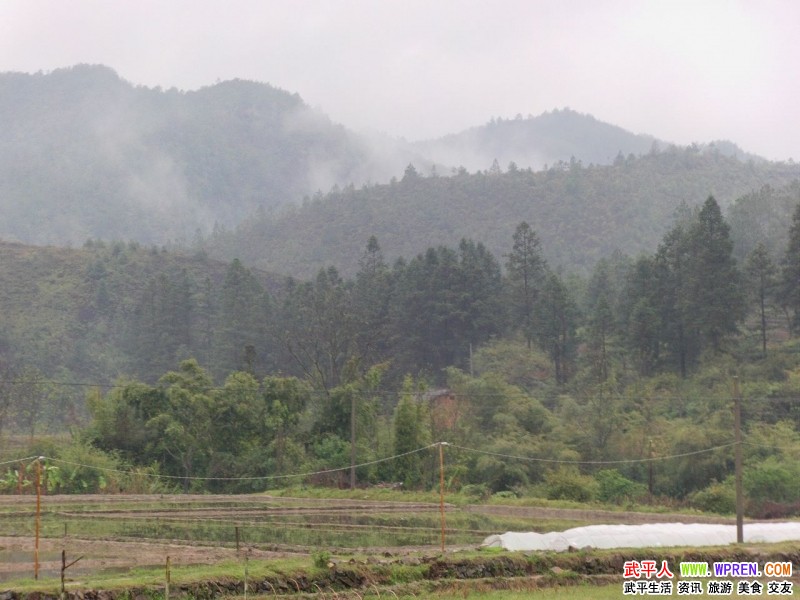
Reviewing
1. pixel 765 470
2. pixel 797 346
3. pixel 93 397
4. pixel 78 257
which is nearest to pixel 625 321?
pixel 797 346

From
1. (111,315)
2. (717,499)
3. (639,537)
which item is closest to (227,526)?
(639,537)

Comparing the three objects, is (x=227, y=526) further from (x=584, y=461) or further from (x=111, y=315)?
(x=111, y=315)

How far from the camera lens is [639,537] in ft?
87.3

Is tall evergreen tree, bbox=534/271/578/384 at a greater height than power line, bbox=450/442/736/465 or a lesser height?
greater

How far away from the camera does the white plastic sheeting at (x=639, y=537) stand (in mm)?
24844

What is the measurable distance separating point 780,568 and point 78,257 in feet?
283

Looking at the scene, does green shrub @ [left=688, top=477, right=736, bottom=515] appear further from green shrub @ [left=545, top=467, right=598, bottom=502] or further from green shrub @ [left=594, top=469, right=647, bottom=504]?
green shrub @ [left=545, top=467, right=598, bottom=502]

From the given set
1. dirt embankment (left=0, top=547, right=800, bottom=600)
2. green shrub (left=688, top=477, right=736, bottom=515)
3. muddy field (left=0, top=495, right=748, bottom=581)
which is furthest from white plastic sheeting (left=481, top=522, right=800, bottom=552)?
green shrub (left=688, top=477, right=736, bottom=515)

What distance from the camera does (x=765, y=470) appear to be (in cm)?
3938

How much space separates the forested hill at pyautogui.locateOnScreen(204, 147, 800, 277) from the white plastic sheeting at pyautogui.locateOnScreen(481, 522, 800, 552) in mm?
81682

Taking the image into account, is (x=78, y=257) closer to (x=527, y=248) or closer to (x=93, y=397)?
(x=527, y=248)

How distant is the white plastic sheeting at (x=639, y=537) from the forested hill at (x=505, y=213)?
8168 centimetres

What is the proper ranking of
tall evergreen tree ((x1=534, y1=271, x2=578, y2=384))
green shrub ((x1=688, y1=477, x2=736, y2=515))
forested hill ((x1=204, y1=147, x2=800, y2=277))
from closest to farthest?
1. green shrub ((x1=688, y1=477, x2=736, y2=515))
2. tall evergreen tree ((x1=534, y1=271, x2=578, y2=384))
3. forested hill ((x1=204, y1=147, x2=800, y2=277))

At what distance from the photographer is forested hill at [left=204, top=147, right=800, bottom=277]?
12175 centimetres
